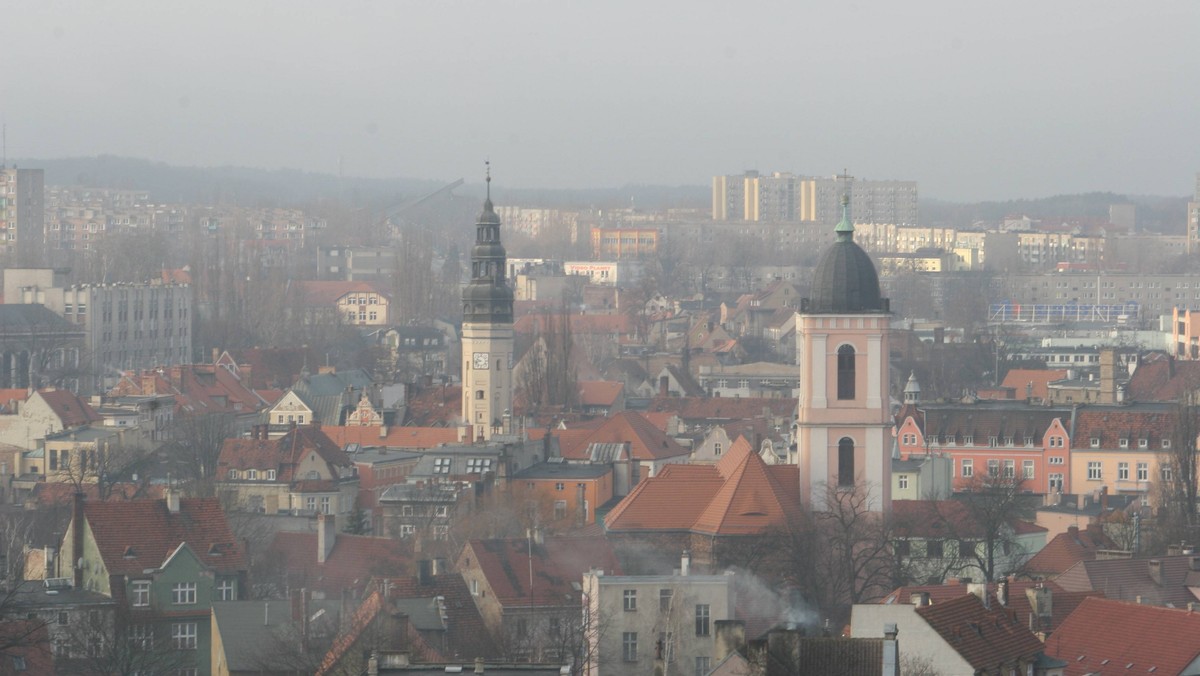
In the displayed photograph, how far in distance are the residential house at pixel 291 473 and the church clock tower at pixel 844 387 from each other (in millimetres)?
16773

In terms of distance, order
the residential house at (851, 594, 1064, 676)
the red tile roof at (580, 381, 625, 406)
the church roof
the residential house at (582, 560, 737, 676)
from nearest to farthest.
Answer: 1. the residential house at (851, 594, 1064, 676)
2. the residential house at (582, 560, 737, 676)
3. the church roof
4. the red tile roof at (580, 381, 625, 406)

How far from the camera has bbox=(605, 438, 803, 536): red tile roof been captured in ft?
161

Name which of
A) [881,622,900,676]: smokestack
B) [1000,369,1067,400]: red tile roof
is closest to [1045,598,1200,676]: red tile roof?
[881,622,900,676]: smokestack

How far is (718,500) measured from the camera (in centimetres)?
4994

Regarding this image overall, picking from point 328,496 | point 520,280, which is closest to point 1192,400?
point 328,496

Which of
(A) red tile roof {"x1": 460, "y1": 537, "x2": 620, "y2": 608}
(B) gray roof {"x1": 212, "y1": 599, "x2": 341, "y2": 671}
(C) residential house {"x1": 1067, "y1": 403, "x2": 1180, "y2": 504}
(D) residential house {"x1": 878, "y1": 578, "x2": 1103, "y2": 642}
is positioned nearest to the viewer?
(D) residential house {"x1": 878, "y1": 578, "x2": 1103, "y2": 642}

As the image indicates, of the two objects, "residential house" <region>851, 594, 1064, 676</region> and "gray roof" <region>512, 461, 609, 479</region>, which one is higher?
"residential house" <region>851, 594, 1064, 676</region>

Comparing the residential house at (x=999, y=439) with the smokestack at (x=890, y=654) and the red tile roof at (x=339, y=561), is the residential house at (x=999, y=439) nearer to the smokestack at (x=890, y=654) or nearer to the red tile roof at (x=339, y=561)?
the red tile roof at (x=339, y=561)

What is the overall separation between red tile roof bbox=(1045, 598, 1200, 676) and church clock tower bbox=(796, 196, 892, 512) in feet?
55.0

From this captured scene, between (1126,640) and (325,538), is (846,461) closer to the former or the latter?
(325,538)

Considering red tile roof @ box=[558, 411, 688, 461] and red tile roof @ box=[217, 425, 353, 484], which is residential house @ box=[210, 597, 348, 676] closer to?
red tile roof @ box=[217, 425, 353, 484]

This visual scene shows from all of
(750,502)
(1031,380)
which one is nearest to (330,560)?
(750,502)

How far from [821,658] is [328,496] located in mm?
40267

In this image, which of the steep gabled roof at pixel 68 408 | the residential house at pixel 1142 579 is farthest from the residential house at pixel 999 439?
the residential house at pixel 1142 579
